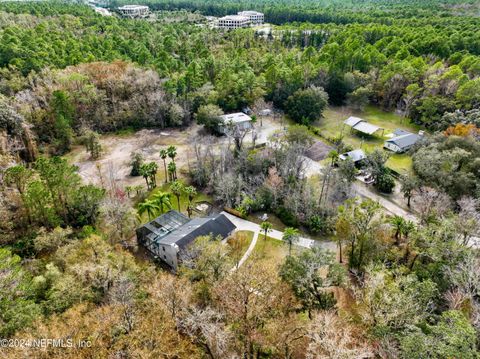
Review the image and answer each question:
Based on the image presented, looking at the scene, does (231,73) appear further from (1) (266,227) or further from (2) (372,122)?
(1) (266,227)

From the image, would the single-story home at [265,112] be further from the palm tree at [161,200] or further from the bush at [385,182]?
the palm tree at [161,200]

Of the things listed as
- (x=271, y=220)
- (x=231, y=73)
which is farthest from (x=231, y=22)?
(x=271, y=220)

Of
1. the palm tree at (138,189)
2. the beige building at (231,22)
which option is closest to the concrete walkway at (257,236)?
the palm tree at (138,189)

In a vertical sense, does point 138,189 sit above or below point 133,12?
below

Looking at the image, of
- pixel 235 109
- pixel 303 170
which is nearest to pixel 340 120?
pixel 235 109

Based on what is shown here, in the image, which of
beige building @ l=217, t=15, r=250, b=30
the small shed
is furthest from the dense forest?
beige building @ l=217, t=15, r=250, b=30
